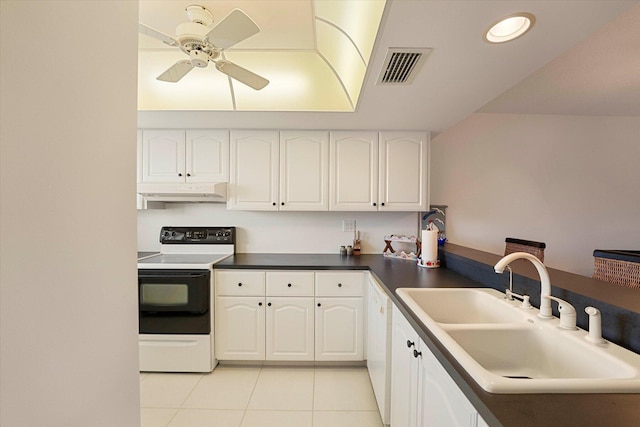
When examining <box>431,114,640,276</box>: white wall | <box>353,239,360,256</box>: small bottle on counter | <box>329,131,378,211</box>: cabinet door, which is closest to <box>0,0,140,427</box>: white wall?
<box>329,131,378,211</box>: cabinet door

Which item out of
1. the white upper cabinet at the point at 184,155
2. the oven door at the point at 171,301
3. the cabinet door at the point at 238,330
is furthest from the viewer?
the white upper cabinet at the point at 184,155

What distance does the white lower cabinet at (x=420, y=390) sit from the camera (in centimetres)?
80

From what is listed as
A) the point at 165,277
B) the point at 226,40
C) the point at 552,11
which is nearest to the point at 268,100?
the point at 226,40

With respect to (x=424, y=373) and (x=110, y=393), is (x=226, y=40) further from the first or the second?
(x=424, y=373)

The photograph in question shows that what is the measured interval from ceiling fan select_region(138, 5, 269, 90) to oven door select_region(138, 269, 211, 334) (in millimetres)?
1485

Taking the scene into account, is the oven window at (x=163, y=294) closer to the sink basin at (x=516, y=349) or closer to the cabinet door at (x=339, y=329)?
the cabinet door at (x=339, y=329)

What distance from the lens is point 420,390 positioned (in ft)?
3.64

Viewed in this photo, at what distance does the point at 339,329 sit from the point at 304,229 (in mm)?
1077

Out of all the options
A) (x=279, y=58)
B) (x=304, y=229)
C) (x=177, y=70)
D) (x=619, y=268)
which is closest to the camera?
(x=177, y=70)

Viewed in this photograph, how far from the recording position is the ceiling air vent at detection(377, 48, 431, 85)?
1.35 m

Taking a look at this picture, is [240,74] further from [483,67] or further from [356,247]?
[356,247]

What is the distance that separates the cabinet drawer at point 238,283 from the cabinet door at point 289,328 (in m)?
0.15

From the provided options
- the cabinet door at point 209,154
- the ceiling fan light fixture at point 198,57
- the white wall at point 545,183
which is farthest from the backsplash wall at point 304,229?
the ceiling fan light fixture at point 198,57

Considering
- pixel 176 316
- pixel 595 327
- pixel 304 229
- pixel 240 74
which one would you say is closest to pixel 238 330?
pixel 176 316
